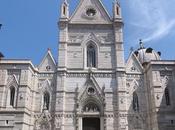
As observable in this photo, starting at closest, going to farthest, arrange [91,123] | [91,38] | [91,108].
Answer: [91,123] → [91,108] → [91,38]

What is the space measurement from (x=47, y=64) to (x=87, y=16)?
836cm

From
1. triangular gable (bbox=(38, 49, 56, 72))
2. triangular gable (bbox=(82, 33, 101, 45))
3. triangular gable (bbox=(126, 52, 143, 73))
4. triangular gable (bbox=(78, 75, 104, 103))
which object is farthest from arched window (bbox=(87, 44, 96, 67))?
triangular gable (bbox=(38, 49, 56, 72))

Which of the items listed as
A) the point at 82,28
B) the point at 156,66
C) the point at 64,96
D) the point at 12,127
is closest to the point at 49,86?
the point at 64,96

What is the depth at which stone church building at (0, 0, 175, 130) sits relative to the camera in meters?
29.4

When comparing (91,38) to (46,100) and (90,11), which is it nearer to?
(90,11)

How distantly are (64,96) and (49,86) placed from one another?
2.32m

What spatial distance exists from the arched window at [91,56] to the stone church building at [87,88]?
12 centimetres

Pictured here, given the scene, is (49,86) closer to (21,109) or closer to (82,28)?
(21,109)

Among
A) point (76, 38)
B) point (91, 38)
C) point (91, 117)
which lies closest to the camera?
point (91, 117)

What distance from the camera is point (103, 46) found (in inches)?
1332

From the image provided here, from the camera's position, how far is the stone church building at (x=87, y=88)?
29391mm

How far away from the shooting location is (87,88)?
31516mm

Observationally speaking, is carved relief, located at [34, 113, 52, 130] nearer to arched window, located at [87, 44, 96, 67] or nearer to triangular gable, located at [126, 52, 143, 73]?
arched window, located at [87, 44, 96, 67]

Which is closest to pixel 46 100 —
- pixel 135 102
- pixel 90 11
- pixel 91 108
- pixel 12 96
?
pixel 12 96
